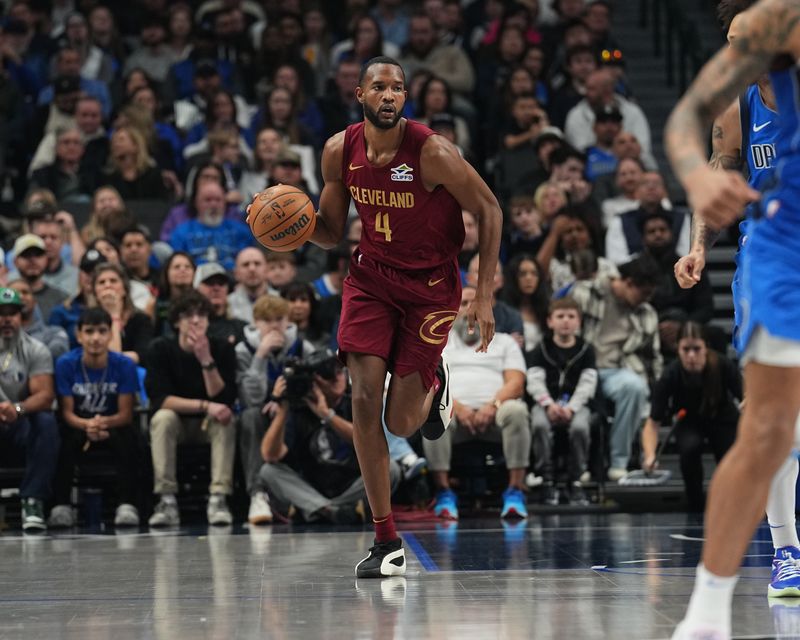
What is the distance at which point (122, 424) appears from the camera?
29.1 ft

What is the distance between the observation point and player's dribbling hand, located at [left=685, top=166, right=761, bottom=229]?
133 inches

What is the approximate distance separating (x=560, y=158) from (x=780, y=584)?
705cm

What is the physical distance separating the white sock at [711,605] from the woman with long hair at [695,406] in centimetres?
545

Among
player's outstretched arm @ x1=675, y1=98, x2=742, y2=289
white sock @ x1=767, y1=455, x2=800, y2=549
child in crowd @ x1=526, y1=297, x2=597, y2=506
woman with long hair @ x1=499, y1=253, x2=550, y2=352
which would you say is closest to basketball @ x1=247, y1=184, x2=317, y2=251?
player's outstretched arm @ x1=675, y1=98, x2=742, y2=289

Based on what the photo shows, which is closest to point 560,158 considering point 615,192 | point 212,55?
point 615,192

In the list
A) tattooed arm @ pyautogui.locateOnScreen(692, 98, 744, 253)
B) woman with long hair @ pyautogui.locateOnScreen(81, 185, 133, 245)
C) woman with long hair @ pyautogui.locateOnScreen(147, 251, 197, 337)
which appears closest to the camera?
tattooed arm @ pyautogui.locateOnScreen(692, 98, 744, 253)

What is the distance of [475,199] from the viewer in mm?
5707

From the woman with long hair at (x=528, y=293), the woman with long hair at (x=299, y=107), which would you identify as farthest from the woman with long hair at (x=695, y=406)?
the woman with long hair at (x=299, y=107)

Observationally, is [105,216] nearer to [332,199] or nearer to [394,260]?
[332,199]

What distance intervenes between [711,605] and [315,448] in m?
5.13

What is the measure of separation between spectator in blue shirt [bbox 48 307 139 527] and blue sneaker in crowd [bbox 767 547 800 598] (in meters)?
4.93

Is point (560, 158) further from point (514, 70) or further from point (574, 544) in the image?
point (574, 544)

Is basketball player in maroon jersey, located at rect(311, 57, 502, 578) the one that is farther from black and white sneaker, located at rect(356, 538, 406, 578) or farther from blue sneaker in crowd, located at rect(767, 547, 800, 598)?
blue sneaker in crowd, located at rect(767, 547, 800, 598)

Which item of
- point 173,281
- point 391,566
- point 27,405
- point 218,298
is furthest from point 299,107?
point 391,566
